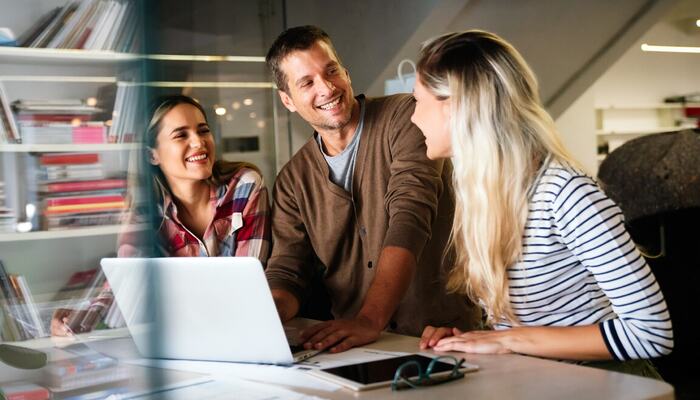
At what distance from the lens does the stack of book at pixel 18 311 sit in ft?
3.01

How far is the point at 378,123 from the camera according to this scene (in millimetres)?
2348

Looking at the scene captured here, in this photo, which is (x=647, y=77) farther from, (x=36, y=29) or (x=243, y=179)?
(x=36, y=29)

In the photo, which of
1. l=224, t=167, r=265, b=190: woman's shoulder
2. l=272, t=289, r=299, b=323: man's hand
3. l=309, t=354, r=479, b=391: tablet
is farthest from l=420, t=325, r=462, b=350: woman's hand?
l=224, t=167, r=265, b=190: woman's shoulder

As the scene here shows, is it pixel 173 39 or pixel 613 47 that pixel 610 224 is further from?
pixel 613 47

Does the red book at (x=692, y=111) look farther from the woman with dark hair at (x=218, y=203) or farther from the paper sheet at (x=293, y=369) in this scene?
the paper sheet at (x=293, y=369)

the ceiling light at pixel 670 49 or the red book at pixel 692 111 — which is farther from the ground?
the ceiling light at pixel 670 49

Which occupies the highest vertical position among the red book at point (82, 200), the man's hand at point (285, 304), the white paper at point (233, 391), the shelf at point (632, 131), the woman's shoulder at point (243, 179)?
the shelf at point (632, 131)

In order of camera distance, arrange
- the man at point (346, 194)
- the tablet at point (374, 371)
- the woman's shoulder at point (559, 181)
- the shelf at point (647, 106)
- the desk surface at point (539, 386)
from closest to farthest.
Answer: the desk surface at point (539, 386), the tablet at point (374, 371), the woman's shoulder at point (559, 181), the man at point (346, 194), the shelf at point (647, 106)

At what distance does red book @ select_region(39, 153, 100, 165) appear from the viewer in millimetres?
720

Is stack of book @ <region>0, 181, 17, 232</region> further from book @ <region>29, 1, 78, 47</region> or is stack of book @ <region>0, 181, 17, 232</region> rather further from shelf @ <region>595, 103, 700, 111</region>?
shelf @ <region>595, 103, 700, 111</region>

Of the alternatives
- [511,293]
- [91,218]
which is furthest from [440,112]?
[91,218]

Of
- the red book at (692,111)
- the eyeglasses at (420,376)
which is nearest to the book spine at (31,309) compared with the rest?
the eyeglasses at (420,376)

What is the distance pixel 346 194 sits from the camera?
2.30 m

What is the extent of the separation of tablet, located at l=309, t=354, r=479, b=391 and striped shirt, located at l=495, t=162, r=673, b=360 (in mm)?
236
